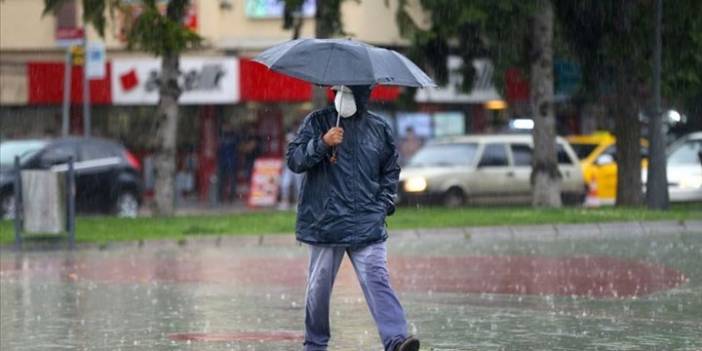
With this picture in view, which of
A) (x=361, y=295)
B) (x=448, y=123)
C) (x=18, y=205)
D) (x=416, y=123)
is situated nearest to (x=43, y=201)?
(x=18, y=205)

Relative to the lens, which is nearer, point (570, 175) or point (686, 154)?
point (570, 175)

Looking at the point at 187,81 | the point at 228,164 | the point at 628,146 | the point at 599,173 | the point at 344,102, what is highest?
the point at 344,102

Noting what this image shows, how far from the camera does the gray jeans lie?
8.85m

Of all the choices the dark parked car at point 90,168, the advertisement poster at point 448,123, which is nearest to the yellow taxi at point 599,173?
the advertisement poster at point 448,123

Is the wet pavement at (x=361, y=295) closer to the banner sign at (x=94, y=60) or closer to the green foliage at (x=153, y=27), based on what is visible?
the green foliage at (x=153, y=27)

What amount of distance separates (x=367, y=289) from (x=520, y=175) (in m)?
23.8

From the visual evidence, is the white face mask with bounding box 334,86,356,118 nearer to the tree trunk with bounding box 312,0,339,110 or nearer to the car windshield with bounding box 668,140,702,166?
the tree trunk with bounding box 312,0,339,110

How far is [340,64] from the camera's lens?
Answer: 29.3 feet

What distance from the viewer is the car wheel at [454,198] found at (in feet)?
102

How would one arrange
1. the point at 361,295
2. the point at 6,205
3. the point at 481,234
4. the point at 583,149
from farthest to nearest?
the point at 583,149, the point at 6,205, the point at 481,234, the point at 361,295

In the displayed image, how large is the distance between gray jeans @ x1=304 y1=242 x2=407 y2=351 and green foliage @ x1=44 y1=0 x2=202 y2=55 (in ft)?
54.2

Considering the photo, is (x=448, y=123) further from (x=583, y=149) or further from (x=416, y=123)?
(x=583, y=149)

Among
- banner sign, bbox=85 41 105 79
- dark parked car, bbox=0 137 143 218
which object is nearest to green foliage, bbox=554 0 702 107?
dark parked car, bbox=0 137 143 218

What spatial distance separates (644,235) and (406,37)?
805cm
